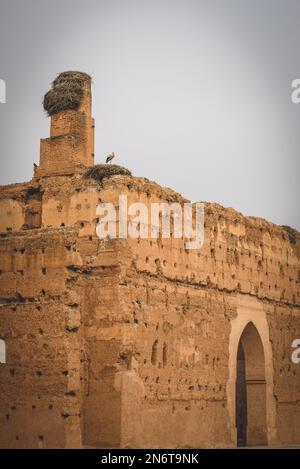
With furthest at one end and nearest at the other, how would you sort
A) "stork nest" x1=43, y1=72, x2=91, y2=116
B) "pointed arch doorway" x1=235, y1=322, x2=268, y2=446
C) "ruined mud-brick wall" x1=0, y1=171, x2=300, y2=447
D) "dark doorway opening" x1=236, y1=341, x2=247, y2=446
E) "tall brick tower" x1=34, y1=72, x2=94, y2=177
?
"dark doorway opening" x1=236, y1=341, x2=247, y2=446 → "pointed arch doorway" x1=235, y1=322, x2=268, y2=446 → "stork nest" x1=43, y1=72, x2=91, y2=116 → "tall brick tower" x1=34, y1=72, x2=94, y2=177 → "ruined mud-brick wall" x1=0, y1=171, x2=300, y2=447

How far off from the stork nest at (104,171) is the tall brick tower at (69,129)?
0.65 meters

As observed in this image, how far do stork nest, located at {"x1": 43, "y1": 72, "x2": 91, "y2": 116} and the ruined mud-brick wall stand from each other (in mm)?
2201

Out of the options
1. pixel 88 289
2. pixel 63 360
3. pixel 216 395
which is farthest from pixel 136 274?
pixel 216 395

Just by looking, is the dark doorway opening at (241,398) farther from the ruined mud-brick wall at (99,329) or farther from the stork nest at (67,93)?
the stork nest at (67,93)

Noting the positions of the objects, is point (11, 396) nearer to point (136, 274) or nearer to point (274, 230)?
point (136, 274)

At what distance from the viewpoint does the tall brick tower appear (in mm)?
28734

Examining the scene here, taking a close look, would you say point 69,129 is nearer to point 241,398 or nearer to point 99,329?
point 99,329

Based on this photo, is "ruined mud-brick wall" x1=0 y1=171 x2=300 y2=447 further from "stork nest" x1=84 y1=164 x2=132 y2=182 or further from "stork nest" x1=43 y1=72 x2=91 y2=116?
"stork nest" x1=43 y1=72 x2=91 y2=116

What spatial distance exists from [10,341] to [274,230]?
11.2 meters

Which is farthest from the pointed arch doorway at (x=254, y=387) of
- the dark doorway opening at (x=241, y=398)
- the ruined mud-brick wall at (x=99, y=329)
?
the ruined mud-brick wall at (x=99, y=329)

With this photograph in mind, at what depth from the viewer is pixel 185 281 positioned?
2883 centimetres

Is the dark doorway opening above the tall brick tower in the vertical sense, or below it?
below

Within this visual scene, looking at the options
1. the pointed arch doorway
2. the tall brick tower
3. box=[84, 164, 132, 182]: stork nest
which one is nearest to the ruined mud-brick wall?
box=[84, 164, 132, 182]: stork nest

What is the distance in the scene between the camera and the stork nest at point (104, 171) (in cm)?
2766
